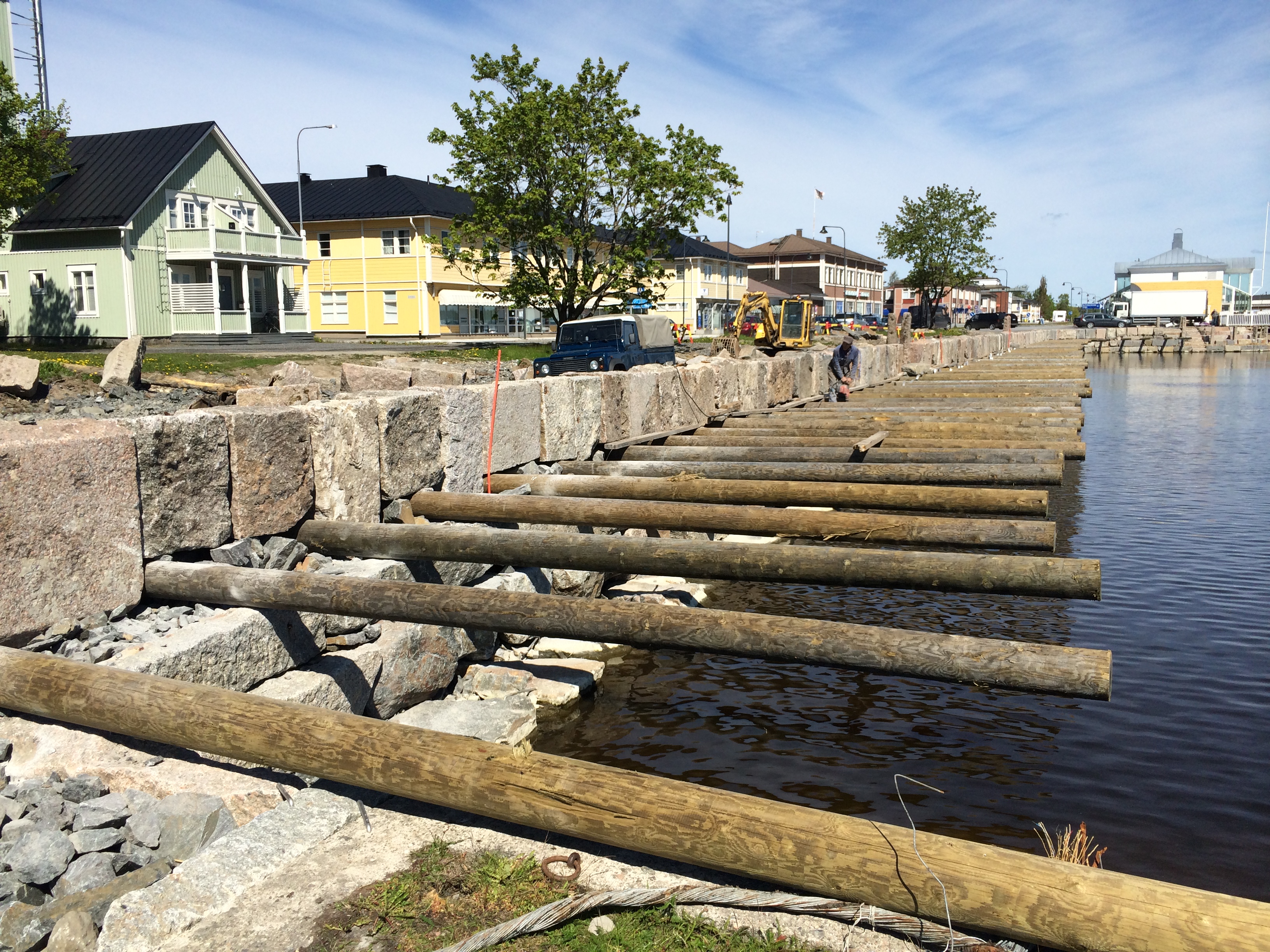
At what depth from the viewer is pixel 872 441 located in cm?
1088

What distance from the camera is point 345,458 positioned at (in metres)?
6.82

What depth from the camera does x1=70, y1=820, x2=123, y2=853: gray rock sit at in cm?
359

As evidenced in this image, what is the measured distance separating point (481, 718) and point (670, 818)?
2.73 m

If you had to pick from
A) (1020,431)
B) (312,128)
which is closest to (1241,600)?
(1020,431)

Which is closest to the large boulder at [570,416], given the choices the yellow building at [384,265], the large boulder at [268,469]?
the large boulder at [268,469]

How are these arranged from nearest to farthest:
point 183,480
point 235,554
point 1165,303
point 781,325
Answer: point 183,480
point 235,554
point 781,325
point 1165,303

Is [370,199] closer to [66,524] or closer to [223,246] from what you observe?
[223,246]

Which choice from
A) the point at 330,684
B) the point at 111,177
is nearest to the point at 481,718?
the point at 330,684

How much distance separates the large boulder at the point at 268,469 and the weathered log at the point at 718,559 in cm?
22

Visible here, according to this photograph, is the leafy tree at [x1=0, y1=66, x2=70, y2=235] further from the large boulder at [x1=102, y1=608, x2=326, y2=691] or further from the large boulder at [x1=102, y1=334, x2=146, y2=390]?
the large boulder at [x1=102, y1=608, x2=326, y2=691]

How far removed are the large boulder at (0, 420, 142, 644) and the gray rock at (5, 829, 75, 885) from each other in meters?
1.58

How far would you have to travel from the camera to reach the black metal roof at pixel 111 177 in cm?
3241

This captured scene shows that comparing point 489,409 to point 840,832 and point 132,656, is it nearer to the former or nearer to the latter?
point 132,656

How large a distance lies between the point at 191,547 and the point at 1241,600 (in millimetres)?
9673
